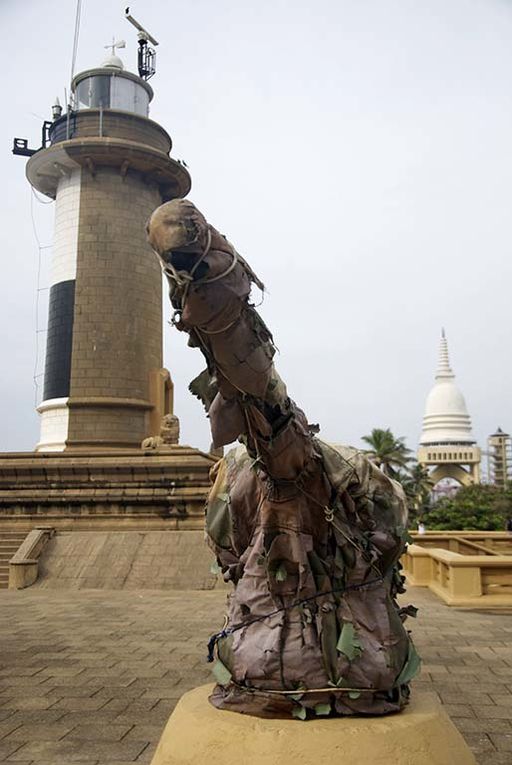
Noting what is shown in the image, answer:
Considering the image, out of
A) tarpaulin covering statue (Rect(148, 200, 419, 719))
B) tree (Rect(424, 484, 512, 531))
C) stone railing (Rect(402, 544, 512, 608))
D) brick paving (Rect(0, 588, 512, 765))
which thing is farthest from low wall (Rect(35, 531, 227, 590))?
tree (Rect(424, 484, 512, 531))

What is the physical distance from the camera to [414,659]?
3838 millimetres

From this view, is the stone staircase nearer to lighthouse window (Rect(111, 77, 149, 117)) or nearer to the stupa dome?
lighthouse window (Rect(111, 77, 149, 117))

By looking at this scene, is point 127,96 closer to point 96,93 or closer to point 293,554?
point 96,93

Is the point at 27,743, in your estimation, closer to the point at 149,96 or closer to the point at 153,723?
the point at 153,723

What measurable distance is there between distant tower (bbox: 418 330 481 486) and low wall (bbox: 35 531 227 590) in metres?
53.6

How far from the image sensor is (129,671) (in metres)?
6.89

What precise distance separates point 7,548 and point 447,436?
55.8 meters

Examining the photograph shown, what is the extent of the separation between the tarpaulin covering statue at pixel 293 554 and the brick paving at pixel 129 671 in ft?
4.81

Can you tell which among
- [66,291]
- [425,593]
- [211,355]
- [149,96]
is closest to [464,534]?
[425,593]

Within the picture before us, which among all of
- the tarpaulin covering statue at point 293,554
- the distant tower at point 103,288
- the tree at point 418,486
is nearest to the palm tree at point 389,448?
the tree at point 418,486

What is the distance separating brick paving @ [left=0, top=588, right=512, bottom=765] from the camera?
4902mm

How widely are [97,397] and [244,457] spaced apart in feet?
47.8

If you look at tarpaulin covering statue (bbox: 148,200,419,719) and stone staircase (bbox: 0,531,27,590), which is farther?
stone staircase (bbox: 0,531,27,590)

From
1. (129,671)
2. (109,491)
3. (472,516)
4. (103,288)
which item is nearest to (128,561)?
(109,491)
